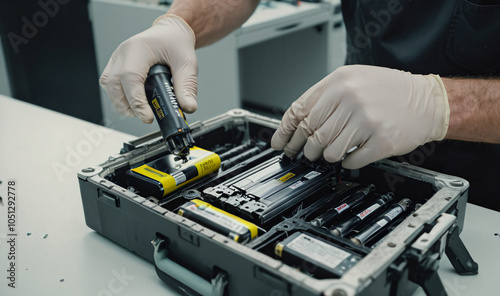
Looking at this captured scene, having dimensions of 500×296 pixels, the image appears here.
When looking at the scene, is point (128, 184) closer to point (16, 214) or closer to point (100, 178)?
point (100, 178)

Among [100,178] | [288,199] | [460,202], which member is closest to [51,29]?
[100,178]

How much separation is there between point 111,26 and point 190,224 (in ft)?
7.71

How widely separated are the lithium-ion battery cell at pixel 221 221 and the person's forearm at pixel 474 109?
48 centimetres

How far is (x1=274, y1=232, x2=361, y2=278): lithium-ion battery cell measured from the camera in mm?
672

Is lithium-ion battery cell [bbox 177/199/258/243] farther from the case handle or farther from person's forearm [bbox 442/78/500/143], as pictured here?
person's forearm [bbox 442/78/500/143]

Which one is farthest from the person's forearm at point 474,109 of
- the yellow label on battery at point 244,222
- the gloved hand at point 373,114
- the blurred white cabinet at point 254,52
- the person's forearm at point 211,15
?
the blurred white cabinet at point 254,52

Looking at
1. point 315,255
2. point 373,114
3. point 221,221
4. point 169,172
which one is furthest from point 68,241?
point 373,114

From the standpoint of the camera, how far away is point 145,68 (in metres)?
1.11

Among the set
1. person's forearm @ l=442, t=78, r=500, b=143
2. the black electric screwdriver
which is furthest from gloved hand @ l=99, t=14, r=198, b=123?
person's forearm @ l=442, t=78, r=500, b=143

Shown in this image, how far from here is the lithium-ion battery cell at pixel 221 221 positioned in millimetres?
755

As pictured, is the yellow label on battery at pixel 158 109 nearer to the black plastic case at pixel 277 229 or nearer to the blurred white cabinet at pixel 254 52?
the black plastic case at pixel 277 229

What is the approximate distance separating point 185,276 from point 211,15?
885mm

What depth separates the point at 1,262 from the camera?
90 cm

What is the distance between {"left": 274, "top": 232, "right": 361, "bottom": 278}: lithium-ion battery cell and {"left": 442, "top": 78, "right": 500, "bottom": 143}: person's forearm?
1.33 feet
